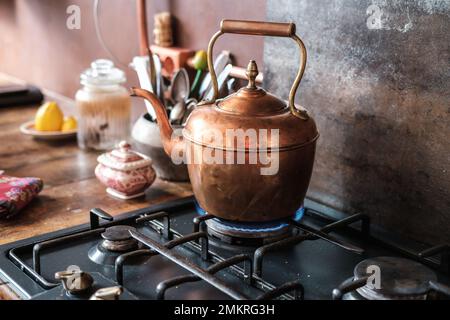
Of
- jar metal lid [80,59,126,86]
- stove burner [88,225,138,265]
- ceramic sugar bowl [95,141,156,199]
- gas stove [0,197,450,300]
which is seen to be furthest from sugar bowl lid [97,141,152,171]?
jar metal lid [80,59,126,86]

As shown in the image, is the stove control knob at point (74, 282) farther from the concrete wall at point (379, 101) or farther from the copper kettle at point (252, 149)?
the concrete wall at point (379, 101)

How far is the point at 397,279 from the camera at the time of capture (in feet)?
2.90

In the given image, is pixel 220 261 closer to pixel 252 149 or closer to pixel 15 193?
pixel 252 149

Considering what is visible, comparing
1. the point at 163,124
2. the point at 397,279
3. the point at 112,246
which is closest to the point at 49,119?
the point at 163,124

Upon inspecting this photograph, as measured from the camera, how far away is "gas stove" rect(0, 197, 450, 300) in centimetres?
88

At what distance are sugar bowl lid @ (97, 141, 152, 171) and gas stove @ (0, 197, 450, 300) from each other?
0.39ft

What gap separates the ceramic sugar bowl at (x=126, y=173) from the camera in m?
1.28

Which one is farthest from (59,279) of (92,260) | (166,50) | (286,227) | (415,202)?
(166,50)

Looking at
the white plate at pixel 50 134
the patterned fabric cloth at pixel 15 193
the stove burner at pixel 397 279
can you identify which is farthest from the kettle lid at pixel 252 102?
the white plate at pixel 50 134

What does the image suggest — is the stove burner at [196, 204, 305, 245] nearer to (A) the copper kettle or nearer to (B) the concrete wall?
(A) the copper kettle

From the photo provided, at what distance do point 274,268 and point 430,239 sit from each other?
29 centimetres

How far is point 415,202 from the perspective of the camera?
3.65 ft

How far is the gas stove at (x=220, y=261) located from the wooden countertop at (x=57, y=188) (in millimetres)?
81
